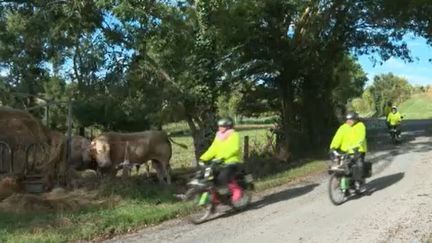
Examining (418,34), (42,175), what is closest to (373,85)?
(418,34)

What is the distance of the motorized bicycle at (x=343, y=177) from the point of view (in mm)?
14242

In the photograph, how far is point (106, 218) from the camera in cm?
1262

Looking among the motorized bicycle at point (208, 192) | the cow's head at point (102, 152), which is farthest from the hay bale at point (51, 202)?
the cow's head at point (102, 152)

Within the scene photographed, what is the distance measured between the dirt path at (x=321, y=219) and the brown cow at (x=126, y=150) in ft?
13.0

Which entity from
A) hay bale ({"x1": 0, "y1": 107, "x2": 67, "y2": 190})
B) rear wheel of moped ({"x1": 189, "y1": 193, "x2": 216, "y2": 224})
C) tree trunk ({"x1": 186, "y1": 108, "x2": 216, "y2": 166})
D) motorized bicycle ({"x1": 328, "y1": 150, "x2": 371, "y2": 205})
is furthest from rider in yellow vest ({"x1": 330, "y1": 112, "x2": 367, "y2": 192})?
hay bale ({"x1": 0, "y1": 107, "x2": 67, "y2": 190})

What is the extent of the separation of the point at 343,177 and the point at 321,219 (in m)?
2.22

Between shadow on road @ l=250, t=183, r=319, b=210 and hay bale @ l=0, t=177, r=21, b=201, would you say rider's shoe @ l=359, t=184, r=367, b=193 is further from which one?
hay bale @ l=0, t=177, r=21, b=201

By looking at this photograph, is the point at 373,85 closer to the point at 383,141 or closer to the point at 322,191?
the point at 383,141

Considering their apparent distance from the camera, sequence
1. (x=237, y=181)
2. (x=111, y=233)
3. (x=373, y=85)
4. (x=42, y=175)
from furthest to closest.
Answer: (x=373, y=85) < (x=42, y=175) < (x=237, y=181) < (x=111, y=233)

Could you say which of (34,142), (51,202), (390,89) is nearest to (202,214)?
(51,202)

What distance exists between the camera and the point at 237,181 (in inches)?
533

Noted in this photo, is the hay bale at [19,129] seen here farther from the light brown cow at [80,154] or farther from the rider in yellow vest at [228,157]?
the rider in yellow vest at [228,157]

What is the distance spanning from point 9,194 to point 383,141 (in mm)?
18833

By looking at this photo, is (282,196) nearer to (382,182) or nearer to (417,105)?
(382,182)
